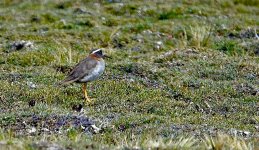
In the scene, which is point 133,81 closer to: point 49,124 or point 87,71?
point 87,71

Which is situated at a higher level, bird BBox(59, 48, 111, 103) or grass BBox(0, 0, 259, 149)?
bird BBox(59, 48, 111, 103)

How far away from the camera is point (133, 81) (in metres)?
15.0

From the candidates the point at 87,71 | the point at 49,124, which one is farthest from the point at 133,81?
the point at 49,124

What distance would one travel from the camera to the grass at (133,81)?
36.8 feet

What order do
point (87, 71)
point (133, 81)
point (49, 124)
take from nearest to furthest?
point (49, 124)
point (87, 71)
point (133, 81)

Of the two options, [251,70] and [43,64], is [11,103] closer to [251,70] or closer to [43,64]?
[43,64]

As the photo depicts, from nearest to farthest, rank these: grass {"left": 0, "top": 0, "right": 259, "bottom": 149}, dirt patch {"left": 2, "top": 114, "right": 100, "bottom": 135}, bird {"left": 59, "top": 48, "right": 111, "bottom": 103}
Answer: grass {"left": 0, "top": 0, "right": 259, "bottom": 149}
dirt patch {"left": 2, "top": 114, "right": 100, "bottom": 135}
bird {"left": 59, "top": 48, "right": 111, "bottom": 103}

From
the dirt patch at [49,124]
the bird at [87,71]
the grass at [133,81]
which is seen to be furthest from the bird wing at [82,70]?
the dirt patch at [49,124]

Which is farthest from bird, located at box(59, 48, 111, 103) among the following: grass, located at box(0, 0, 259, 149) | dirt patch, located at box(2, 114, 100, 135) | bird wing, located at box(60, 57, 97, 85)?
dirt patch, located at box(2, 114, 100, 135)

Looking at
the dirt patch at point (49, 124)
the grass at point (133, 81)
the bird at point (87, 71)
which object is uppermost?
the bird at point (87, 71)

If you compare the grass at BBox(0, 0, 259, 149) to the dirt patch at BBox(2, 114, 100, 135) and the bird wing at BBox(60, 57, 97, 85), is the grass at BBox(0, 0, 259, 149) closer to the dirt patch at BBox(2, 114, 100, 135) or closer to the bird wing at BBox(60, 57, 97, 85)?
the dirt patch at BBox(2, 114, 100, 135)

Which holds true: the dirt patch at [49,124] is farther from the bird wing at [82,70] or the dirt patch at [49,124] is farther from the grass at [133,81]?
the bird wing at [82,70]

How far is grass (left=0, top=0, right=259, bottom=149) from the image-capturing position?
11223 millimetres

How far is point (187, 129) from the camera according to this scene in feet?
38.8
